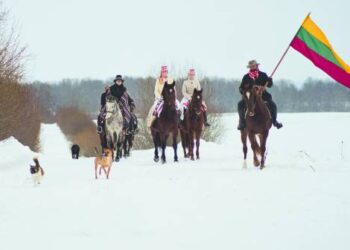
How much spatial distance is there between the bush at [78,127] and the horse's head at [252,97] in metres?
46.8

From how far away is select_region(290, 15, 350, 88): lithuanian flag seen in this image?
15.3 metres

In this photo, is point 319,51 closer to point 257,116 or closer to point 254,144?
point 257,116

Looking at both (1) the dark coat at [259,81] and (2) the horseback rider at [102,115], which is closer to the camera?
(1) the dark coat at [259,81]

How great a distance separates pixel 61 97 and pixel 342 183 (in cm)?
17619

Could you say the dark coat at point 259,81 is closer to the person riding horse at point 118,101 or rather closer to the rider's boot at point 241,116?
the rider's boot at point 241,116

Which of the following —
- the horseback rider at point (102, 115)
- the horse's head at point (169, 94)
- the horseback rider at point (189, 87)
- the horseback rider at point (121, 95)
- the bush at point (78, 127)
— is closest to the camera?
the horse's head at point (169, 94)

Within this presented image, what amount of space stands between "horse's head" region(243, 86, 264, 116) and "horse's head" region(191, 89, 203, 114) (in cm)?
461

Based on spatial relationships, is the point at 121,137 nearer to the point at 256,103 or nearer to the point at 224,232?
the point at 256,103

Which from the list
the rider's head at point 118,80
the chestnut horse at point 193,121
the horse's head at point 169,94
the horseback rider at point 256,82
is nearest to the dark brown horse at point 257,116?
the horseback rider at point 256,82

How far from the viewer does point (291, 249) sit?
6422 mm

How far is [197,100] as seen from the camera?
19.2m

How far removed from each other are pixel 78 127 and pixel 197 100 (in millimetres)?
69233

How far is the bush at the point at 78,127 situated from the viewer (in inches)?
2552

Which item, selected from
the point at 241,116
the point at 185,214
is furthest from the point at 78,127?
the point at 185,214
